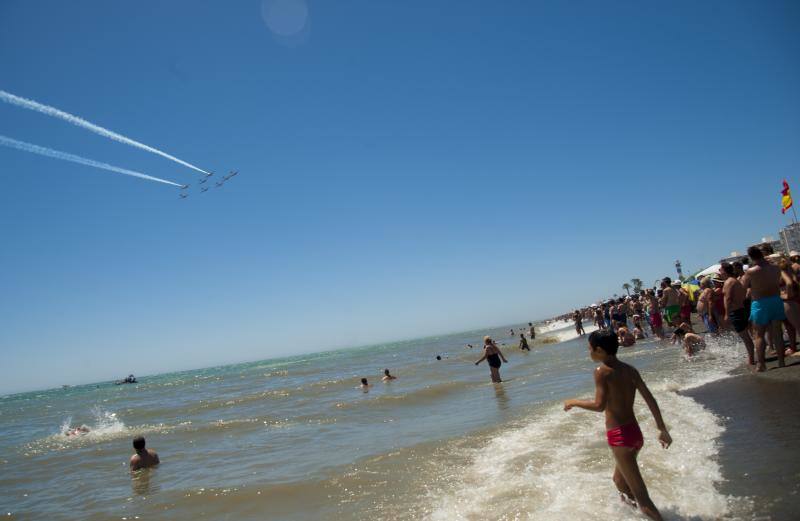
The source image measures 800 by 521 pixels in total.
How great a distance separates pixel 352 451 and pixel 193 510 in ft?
9.89

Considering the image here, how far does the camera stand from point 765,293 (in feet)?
23.1

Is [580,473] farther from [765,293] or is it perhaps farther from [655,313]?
[655,313]

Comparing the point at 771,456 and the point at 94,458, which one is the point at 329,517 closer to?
the point at 771,456

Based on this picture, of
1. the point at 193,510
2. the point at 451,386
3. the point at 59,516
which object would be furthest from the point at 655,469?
the point at 451,386

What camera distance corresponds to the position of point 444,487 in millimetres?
5723

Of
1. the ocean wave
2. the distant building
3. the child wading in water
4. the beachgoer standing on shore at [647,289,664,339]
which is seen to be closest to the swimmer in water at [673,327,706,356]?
the beachgoer standing on shore at [647,289,664,339]

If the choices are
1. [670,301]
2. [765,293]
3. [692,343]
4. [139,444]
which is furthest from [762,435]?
[670,301]

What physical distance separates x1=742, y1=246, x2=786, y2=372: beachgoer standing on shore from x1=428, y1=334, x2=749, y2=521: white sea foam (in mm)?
1749

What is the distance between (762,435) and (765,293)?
313 cm

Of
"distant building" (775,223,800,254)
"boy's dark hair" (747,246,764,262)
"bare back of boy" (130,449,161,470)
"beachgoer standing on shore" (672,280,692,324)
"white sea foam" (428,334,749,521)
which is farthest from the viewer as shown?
"distant building" (775,223,800,254)

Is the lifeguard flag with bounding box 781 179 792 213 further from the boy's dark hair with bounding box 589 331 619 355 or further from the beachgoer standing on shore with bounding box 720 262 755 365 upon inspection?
the boy's dark hair with bounding box 589 331 619 355

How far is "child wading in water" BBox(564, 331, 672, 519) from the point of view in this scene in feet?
11.5

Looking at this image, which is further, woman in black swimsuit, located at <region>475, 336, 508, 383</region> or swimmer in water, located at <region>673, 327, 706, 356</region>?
woman in black swimsuit, located at <region>475, 336, 508, 383</region>

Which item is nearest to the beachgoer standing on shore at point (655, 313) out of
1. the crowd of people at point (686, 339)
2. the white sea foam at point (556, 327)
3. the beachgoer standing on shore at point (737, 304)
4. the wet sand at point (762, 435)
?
the crowd of people at point (686, 339)
